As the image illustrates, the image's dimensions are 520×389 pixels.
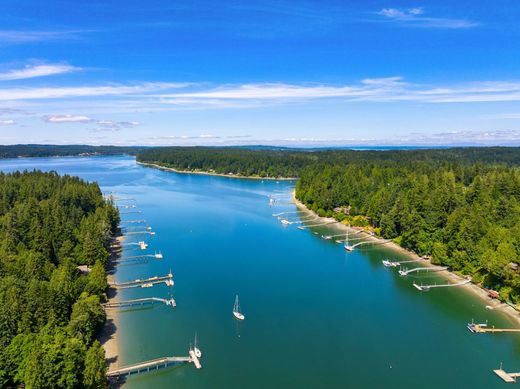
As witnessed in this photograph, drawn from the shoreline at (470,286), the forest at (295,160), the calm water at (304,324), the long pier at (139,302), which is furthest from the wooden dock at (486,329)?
the forest at (295,160)

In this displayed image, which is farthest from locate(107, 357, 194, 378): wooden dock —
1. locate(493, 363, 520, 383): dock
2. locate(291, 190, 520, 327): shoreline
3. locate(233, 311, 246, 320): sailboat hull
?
locate(291, 190, 520, 327): shoreline

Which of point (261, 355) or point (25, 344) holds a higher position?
point (25, 344)

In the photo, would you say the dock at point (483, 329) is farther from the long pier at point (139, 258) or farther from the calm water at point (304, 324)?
the long pier at point (139, 258)

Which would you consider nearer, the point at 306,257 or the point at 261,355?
the point at 261,355

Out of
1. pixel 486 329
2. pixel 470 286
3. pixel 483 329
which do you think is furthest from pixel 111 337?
pixel 470 286

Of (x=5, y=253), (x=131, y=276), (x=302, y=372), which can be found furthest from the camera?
(x=131, y=276)

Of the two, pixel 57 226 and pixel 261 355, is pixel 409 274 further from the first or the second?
pixel 57 226

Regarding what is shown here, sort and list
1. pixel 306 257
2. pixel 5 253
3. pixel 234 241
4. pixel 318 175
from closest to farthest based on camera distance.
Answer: pixel 5 253 < pixel 306 257 < pixel 234 241 < pixel 318 175

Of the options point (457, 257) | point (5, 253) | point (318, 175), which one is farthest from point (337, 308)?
point (318, 175)
